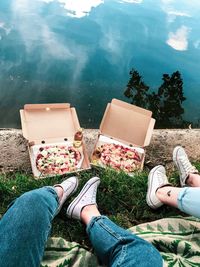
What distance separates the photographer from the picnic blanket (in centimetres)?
186

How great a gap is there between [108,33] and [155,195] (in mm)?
2749

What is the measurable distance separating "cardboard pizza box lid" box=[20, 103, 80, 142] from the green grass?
357 millimetres

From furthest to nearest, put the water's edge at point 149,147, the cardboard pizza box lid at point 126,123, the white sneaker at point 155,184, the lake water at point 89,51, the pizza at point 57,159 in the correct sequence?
1. the lake water at point 89,51
2. the cardboard pizza box lid at point 126,123
3. the water's edge at point 149,147
4. the pizza at point 57,159
5. the white sneaker at point 155,184

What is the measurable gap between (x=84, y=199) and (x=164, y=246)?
53 centimetres

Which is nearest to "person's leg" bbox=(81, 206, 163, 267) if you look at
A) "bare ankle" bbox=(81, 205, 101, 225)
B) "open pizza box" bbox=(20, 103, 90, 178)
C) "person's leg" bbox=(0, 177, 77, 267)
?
"bare ankle" bbox=(81, 205, 101, 225)

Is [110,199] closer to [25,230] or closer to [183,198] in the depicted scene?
[183,198]

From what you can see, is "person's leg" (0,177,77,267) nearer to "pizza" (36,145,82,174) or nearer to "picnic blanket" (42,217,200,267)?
"picnic blanket" (42,217,200,267)

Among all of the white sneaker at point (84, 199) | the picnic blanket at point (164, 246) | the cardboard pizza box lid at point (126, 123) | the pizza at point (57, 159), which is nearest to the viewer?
the picnic blanket at point (164, 246)

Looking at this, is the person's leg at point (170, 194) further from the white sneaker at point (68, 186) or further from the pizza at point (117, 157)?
the white sneaker at point (68, 186)

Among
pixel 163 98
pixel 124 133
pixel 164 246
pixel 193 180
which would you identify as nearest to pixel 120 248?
pixel 164 246

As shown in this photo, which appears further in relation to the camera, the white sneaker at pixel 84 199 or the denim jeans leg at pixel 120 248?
the white sneaker at pixel 84 199

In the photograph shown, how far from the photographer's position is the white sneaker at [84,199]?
2.23 metres

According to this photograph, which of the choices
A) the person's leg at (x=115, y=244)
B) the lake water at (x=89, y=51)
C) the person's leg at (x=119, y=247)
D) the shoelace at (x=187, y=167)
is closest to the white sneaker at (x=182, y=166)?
the shoelace at (x=187, y=167)

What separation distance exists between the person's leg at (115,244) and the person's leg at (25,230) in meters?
0.23
